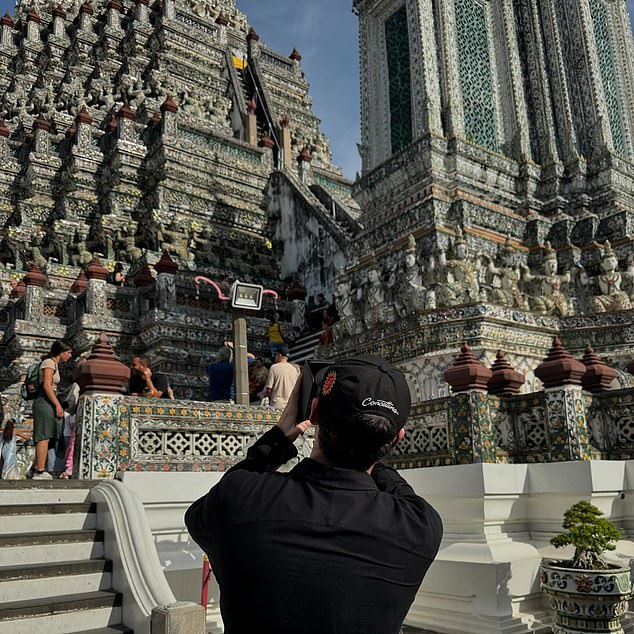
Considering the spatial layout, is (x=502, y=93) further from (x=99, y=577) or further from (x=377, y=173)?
(x=99, y=577)

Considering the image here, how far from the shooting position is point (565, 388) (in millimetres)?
5961

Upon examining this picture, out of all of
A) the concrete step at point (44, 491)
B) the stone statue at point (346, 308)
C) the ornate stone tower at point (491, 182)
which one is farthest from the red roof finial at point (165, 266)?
the concrete step at point (44, 491)

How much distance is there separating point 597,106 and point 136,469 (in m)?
15.1

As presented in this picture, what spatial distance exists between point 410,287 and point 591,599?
7.79 meters

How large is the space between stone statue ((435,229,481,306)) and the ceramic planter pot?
685 centimetres

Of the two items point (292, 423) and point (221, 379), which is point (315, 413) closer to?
point (292, 423)

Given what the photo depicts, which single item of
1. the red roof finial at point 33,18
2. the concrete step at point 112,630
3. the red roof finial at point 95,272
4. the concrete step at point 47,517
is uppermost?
the red roof finial at point 33,18

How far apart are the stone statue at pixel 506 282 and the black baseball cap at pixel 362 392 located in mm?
10563

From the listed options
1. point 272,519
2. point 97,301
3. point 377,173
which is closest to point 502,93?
point 377,173

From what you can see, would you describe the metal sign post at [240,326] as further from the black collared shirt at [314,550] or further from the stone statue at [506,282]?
the stone statue at [506,282]

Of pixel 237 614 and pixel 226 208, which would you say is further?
pixel 226 208

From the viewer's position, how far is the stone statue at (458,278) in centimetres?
1154

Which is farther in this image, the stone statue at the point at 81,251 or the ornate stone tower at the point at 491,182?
the stone statue at the point at 81,251

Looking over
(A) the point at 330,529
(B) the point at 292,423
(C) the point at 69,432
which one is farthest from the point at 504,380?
(A) the point at 330,529
